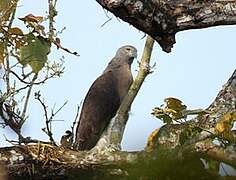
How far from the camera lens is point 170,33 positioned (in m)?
2.01

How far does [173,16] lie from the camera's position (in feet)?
6.59

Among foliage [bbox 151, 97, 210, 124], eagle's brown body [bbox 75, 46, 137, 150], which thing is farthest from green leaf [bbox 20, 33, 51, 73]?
eagle's brown body [bbox 75, 46, 137, 150]

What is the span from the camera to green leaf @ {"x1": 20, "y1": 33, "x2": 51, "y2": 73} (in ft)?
5.54

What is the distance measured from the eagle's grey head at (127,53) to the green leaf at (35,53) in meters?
5.00

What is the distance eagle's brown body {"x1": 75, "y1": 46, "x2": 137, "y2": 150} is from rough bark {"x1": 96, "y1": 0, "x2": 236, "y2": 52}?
11.0ft

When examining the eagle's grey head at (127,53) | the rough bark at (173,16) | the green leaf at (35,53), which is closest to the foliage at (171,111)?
the green leaf at (35,53)

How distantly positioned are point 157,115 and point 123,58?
5.35m

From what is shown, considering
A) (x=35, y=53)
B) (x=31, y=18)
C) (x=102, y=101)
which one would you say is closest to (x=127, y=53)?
(x=102, y=101)

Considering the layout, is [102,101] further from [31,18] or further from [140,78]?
[31,18]

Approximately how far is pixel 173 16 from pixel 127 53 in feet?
15.8

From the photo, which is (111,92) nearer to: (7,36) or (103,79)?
(103,79)

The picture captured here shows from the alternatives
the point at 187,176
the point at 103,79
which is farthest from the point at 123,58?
the point at 187,176

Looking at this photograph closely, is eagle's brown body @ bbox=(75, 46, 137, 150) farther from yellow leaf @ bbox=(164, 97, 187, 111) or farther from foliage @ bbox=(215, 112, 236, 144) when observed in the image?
foliage @ bbox=(215, 112, 236, 144)

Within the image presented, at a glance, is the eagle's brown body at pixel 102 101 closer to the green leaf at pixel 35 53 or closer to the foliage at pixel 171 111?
the green leaf at pixel 35 53
